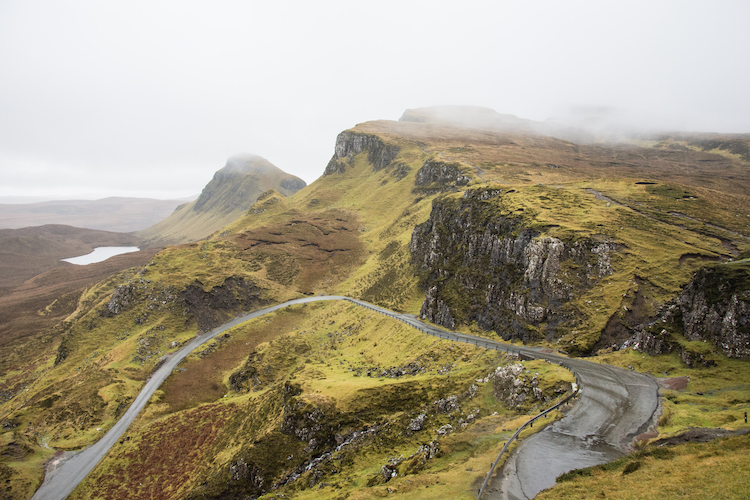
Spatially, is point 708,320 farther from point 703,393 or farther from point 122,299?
point 122,299

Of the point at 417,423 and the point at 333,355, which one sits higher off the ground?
the point at 417,423

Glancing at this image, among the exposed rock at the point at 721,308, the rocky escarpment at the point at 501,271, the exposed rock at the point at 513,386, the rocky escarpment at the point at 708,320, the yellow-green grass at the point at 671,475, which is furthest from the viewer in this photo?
the rocky escarpment at the point at 501,271

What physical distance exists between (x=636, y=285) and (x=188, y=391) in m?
72.1

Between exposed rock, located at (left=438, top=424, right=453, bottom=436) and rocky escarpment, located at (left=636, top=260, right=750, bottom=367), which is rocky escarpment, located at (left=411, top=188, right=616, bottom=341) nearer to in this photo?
rocky escarpment, located at (left=636, top=260, right=750, bottom=367)

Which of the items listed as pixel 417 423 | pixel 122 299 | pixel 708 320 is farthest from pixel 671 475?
pixel 122 299

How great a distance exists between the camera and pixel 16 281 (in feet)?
624

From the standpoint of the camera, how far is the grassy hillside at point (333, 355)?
106 feet

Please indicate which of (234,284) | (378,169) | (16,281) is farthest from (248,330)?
(16,281)

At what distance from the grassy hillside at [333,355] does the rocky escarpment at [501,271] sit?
1.93m

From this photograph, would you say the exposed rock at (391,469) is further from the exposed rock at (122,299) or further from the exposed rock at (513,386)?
the exposed rock at (122,299)

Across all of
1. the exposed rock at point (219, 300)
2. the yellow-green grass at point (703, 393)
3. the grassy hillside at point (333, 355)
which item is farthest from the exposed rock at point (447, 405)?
the exposed rock at point (219, 300)

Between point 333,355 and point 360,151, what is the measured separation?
14374 centimetres

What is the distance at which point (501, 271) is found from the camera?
179 ft

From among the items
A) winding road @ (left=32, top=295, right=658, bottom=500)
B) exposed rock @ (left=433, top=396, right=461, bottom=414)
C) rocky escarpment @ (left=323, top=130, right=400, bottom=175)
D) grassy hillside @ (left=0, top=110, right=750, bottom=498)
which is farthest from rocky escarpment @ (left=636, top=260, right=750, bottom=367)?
rocky escarpment @ (left=323, top=130, right=400, bottom=175)
